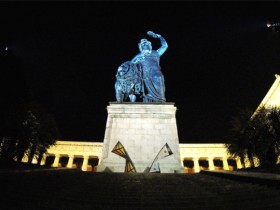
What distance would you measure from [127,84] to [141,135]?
616 centimetres

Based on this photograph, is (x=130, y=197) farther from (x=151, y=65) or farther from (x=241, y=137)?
(x=241, y=137)

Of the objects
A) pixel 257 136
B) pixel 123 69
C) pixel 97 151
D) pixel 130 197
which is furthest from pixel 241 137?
pixel 97 151

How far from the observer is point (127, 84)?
2158cm

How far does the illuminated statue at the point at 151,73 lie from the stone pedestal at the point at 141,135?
1.52 m

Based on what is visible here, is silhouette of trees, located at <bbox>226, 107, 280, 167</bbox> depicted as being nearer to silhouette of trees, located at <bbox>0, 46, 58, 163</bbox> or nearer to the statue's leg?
the statue's leg

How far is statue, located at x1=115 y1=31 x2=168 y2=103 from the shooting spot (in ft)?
69.2

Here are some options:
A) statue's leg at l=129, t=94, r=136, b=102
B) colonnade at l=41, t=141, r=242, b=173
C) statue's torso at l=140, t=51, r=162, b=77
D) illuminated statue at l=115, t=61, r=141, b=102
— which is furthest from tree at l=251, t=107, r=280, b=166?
colonnade at l=41, t=141, r=242, b=173

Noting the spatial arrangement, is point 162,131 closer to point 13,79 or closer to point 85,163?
point 13,79

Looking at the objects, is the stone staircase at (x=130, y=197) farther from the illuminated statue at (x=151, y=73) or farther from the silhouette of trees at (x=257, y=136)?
the silhouette of trees at (x=257, y=136)

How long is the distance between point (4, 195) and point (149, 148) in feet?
39.5

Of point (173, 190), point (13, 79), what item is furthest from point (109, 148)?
point (13, 79)

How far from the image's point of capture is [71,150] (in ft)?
173

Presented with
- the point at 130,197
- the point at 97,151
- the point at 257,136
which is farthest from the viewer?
the point at 97,151

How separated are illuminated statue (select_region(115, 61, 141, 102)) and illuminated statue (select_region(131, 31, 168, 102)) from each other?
668mm
